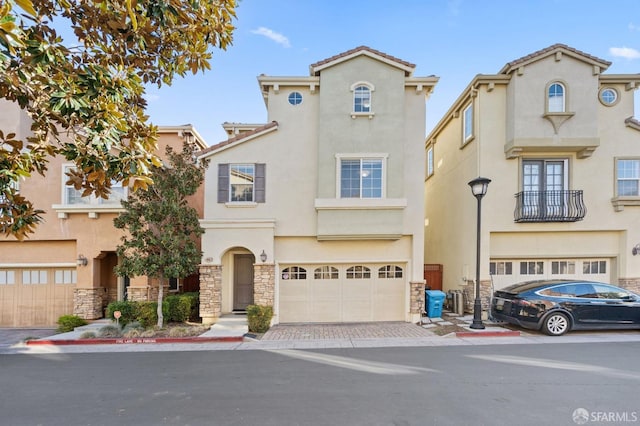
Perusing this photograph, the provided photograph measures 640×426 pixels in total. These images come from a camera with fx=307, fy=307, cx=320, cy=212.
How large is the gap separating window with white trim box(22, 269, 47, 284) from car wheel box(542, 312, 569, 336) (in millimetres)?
16523

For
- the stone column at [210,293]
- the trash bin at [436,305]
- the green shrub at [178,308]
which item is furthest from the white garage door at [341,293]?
the green shrub at [178,308]

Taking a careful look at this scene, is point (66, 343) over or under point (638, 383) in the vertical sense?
under

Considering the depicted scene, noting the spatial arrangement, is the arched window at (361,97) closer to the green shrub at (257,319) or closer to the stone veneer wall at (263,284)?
the stone veneer wall at (263,284)

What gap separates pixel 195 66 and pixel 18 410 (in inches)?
239

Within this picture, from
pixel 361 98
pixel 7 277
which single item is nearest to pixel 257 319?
pixel 361 98

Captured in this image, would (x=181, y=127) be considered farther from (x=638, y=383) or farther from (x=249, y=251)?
(x=638, y=383)

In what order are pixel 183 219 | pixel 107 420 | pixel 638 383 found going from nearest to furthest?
pixel 107 420
pixel 638 383
pixel 183 219

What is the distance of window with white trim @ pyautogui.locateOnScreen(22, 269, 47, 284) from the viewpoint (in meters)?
11.1

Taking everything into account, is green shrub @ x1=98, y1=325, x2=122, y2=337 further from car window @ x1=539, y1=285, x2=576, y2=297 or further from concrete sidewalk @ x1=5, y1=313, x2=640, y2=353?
car window @ x1=539, y1=285, x2=576, y2=297

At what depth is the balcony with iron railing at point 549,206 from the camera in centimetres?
1073

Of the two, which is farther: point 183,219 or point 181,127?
point 181,127

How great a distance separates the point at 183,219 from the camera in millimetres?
9539

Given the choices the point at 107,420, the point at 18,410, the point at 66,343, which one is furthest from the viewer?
the point at 66,343

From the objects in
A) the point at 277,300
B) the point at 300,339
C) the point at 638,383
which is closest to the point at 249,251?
the point at 277,300
